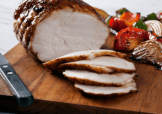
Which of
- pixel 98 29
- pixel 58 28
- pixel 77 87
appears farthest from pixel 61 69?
pixel 98 29

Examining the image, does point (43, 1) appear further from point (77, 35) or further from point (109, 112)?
point (109, 112)

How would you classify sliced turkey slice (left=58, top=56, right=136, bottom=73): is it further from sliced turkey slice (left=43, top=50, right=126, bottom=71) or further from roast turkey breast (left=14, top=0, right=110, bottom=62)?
roast turkey breast (left=14, top=0, right=110, bottom=62)

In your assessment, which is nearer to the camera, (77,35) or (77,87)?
(77,87)

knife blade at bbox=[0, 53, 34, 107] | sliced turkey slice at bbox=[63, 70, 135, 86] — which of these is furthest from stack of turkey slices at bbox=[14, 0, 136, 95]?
knife blade at bbox=[0, 53, 34, 107]

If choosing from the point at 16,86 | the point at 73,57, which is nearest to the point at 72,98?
the point at 73,57

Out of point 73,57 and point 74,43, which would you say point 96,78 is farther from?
point 74,43
